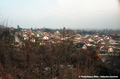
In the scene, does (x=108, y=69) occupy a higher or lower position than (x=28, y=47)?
lower

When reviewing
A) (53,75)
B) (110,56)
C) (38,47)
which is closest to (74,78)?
(53,75)

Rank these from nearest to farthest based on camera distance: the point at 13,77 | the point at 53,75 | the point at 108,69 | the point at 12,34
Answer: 1. the point at 13,77
2. the point at 53,75
3. the point at 108,69
4. the point at 12,34

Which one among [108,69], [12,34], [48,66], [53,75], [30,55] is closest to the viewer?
[53,75]

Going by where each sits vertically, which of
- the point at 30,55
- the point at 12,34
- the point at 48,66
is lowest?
the point at 48,66

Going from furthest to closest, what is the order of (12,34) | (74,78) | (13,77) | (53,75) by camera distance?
1. (12,34)
2. (53,75)
3. (13,77)
4. (74,78)

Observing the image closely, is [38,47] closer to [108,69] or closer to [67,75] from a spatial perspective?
[67,75]

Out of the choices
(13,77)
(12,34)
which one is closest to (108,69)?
(13,77)

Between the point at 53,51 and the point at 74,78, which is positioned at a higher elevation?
the point at 53,51

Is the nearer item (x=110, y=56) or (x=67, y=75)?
(x=67, y=75)

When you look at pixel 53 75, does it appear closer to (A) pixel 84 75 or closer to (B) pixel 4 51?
(A) pixel 84 75
